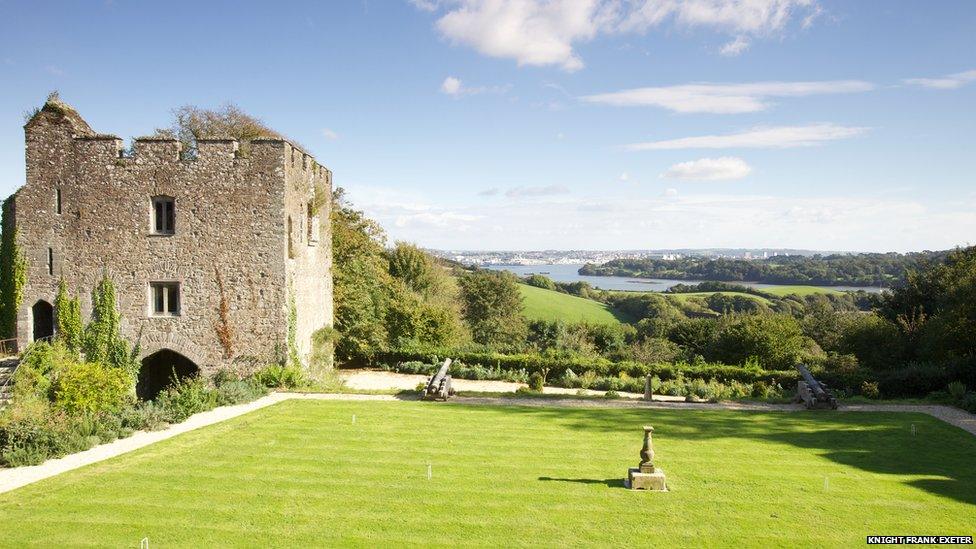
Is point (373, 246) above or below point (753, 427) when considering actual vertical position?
above

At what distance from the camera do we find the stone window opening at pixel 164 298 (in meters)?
18.3

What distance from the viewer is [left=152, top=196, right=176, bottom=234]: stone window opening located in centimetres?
1820

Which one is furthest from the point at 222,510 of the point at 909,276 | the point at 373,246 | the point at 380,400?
the point at 909,276

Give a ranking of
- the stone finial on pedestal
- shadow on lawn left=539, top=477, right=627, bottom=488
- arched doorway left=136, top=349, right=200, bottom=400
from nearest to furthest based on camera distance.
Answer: the stone finial on pedestal < shadow on lawn left=539, top=477, right=627, bottom=488 < arched doorway left=136, top=349, right=200, bottom=400

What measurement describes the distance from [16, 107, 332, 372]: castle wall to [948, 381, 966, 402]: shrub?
64.4 ft

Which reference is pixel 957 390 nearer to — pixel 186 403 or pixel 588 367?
pixel 588 367

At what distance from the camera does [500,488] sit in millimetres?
9430

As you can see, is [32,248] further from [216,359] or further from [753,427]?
[753,427]

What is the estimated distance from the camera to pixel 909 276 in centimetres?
2978

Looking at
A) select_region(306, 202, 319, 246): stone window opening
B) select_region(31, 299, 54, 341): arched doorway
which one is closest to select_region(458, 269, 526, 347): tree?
select_region(306, 202, 319, 246): stone window opening

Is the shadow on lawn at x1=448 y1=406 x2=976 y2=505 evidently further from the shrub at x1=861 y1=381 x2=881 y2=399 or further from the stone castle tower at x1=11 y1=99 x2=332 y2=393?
the stone castle tower at x1=11 y1=99 x2=332 y2=393

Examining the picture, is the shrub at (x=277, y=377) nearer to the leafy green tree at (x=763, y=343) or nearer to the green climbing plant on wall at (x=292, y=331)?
the green climbing plant on wall at (x=292, y=331)

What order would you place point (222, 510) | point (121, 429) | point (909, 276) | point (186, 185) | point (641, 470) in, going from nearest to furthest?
point (222, 510) → point (641, 470) → point (121, 429) → point (186, 185) → point (909, 276)

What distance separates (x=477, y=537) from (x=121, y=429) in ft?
29.5
